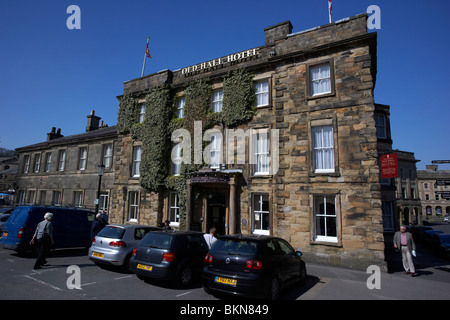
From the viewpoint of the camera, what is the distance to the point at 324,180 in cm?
1212

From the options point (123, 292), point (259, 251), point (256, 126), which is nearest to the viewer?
point (259, 251)

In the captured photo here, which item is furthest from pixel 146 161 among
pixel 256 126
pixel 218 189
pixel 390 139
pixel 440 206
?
pixel 440 206

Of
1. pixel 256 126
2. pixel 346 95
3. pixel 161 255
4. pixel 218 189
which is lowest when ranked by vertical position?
pixel 161 255

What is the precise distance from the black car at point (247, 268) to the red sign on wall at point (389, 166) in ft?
33.1

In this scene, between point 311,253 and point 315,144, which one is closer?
point 311,253

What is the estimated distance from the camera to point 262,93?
14.9 metres

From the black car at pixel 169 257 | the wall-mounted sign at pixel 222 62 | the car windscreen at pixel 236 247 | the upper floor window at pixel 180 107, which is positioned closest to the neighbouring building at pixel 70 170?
the upper floor window at pixel 180 107

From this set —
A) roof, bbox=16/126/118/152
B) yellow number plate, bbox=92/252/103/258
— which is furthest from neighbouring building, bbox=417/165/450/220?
yellow number plate, bbox=92/252/103/258

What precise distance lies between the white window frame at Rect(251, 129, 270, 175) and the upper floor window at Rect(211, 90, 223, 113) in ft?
10.6

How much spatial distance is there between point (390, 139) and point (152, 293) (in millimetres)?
19676

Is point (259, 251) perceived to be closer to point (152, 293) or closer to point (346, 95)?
point (152, 293)

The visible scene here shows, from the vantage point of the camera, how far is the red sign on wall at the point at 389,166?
45.4 ft

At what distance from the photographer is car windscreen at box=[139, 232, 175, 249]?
286 inches

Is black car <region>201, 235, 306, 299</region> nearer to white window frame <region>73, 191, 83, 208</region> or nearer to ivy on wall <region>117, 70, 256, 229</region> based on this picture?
ivy on wall <region>117, 70, 256, 229</region>
